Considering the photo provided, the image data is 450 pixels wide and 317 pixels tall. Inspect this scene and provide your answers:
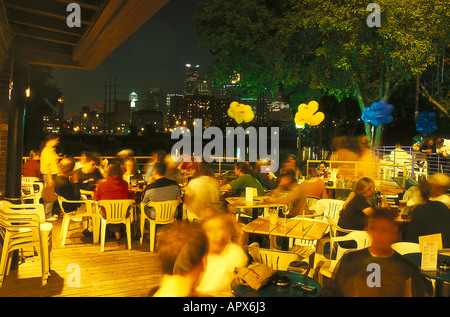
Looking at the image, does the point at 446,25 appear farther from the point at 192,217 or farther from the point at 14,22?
the point at 14,22

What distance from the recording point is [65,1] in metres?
3.72

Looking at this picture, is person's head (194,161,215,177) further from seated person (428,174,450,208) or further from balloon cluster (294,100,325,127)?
balloon cluster (294,100,325,127)

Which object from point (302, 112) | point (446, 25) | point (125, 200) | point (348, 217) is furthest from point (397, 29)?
point (125, 200)

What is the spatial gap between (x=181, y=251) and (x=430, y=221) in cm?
296

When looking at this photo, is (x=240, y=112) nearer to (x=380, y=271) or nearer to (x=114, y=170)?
(x=114, y=170)

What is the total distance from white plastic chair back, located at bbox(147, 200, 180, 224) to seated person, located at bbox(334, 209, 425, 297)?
3483mm

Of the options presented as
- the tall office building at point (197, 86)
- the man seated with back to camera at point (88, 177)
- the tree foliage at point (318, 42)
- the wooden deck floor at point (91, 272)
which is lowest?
the wooden deck floor at point (91, 272)

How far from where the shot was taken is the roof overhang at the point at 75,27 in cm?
313

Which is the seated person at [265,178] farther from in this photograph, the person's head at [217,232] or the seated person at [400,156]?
the seated person at [400,156]

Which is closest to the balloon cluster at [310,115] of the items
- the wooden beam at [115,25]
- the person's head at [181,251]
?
the wooden beam at [115,25]

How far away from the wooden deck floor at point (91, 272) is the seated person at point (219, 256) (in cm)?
146

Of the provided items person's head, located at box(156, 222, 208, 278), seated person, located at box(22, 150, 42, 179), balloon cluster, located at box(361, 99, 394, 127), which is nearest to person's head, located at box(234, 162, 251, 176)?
person's head, located at box(156, 222, 208, 278)

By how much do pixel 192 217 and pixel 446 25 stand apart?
1284cm

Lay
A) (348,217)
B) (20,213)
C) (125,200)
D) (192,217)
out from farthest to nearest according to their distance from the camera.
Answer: (125,200), (192,217), (348,217), (20,213)
